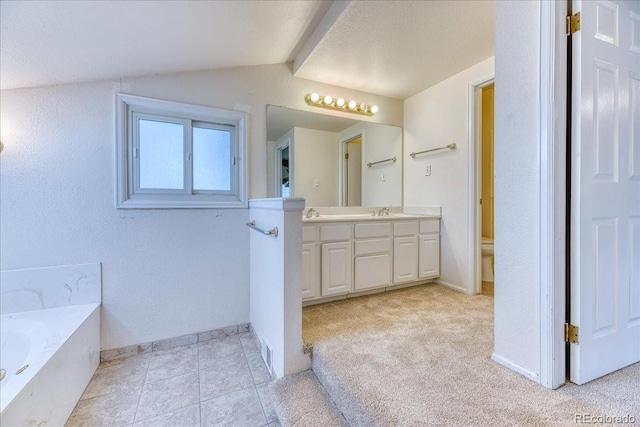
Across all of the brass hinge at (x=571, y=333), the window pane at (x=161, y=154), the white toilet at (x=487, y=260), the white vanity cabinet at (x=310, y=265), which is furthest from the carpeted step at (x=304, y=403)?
the white toilet at (x=487, y=260)

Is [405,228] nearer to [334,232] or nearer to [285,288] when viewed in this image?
[334,232]

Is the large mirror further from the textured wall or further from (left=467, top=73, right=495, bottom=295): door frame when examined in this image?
the textured wall

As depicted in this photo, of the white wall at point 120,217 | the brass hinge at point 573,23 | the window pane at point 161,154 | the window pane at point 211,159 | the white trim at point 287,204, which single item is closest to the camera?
the brass hinge at point 573,23

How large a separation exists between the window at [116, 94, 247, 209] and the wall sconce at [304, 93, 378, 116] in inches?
26.6

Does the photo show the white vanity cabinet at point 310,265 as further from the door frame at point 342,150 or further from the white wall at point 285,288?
the door frame at point 342,150

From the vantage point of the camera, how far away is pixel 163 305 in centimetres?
190

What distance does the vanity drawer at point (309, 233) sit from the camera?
6.77ft

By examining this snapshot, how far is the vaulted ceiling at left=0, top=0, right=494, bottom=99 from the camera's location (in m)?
1.23

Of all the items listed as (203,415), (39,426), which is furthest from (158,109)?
(203,415)

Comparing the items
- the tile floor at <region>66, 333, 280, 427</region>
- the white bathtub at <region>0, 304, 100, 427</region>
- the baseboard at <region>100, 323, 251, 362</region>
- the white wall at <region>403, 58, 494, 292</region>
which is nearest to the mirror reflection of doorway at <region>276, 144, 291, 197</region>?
the baseboard at <region>100, 323, 251, 362</region>

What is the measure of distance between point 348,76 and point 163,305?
94.9 inches

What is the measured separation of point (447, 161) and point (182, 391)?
2.71m

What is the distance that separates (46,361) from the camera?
1147 mm

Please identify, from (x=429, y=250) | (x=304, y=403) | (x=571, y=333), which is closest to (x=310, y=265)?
(x=304, y=403)
